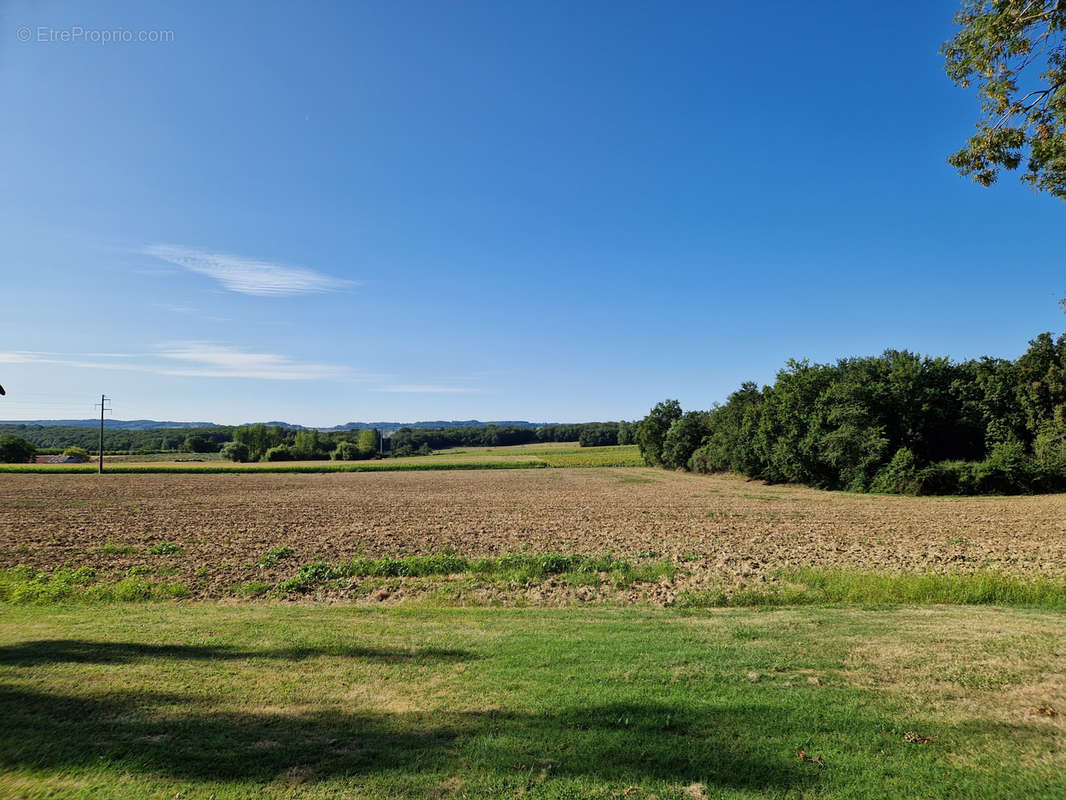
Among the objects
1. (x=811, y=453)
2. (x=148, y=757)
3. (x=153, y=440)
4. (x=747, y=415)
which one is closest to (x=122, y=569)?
(x=148, y=757)

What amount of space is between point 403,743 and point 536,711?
4.72 feet

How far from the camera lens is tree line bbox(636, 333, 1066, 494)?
37.6m

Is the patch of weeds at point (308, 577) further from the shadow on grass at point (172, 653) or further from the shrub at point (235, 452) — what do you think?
the shrub at point (235, 452)

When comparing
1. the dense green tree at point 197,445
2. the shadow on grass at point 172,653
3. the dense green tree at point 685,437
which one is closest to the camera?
the shadow on grass at point 172,653

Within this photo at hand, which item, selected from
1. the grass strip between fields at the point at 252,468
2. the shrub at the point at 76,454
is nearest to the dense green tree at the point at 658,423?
the grass strip between fields at the point at 252,468

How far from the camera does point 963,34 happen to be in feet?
29.6

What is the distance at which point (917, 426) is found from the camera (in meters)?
→ 43.2

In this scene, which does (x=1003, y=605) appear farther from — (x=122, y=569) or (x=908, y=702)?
(x=122, y=569)

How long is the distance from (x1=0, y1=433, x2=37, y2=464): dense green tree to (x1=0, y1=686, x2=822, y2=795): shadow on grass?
12062 cm

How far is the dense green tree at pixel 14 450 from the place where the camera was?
9106 centimetres

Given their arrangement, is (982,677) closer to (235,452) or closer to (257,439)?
(235,452)

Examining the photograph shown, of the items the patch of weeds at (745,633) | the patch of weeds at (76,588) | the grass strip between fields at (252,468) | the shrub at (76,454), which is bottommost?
the grass strip between fields at (252,468)

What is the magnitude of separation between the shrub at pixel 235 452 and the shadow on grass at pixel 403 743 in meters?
127

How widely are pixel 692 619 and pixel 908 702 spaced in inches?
179
